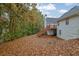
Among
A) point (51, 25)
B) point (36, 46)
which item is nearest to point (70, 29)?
point (51, 25)

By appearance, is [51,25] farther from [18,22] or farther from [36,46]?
[18,22]

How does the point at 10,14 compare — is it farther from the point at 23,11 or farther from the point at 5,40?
the point at 5,40

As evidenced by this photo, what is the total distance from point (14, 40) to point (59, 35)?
0.64 metres

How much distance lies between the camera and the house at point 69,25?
2652mm

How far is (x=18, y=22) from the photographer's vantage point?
2736mm

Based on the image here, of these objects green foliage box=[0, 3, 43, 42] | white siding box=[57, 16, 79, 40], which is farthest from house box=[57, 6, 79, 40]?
green foliage box=[0, 3, 43, 42]

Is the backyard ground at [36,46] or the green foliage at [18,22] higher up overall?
the green foliage at [18,22]

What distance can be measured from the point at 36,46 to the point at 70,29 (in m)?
0.53

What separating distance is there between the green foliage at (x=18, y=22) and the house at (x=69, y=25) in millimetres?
278

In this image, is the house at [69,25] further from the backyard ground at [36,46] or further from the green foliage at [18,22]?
the green foliage at [18,22]

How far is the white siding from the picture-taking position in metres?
2.65

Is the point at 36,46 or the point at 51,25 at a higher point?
the point at 51,25

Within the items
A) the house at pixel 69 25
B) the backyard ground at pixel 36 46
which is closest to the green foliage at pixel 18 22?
the backyard ground at pixel 36 46

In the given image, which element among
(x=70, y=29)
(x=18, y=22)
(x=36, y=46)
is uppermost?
(x=18, y=22)
